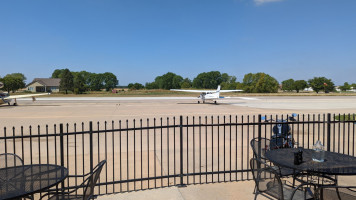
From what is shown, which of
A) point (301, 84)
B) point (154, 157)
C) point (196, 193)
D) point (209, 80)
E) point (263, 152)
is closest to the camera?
point (196, 193)

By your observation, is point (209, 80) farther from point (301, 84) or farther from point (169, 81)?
point (301, 84)

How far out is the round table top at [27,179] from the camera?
9.68ft

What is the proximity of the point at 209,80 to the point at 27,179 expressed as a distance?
148m

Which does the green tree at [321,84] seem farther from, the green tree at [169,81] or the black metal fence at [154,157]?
the black metal fence at [154,157]

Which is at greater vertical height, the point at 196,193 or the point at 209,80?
the point at 209,80

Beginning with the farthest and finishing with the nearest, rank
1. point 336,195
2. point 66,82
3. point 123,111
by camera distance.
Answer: point 66,82
point 123,111
point 336,195

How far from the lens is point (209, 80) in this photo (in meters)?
149

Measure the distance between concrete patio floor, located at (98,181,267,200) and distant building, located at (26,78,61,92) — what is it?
4448 inches

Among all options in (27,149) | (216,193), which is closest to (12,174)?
(216,193)

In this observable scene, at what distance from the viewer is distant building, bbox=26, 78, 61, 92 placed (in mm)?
107188

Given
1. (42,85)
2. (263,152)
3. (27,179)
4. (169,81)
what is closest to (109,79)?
(169,81)

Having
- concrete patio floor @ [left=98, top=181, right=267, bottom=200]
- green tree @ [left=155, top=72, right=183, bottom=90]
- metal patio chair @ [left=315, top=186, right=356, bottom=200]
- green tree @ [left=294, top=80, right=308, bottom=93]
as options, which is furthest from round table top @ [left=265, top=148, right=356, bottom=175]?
green tree @ [left=294, top=80, right=308, bottom=93]

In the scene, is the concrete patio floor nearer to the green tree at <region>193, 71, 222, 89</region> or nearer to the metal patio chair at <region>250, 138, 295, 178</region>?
the metal patio chair at <region>250, 138, 295, 178</region>

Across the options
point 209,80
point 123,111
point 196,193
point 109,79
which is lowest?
point 196,193
